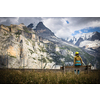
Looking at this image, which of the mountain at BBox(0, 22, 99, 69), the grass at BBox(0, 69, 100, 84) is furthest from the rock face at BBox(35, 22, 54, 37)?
the grass at BBox(0, 69, 100, 84)

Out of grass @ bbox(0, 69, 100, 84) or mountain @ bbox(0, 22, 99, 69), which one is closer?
grass @ bbox(0, 69, 100, 84)

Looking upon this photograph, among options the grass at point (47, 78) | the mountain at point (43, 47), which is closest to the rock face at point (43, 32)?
the mountain at point (43, 47)

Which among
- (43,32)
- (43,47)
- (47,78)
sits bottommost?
(47,78)

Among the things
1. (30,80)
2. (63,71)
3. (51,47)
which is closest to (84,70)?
(63,71)

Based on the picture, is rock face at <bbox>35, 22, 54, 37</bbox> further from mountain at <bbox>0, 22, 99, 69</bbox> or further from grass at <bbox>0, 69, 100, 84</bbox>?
grass at <bbox>0, 69, 100, 84</bbox>

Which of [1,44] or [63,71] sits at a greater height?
[1,44]

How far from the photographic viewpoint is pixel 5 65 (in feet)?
14.1

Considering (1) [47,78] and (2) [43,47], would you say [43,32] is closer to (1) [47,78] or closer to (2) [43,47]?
(2) [43,47]

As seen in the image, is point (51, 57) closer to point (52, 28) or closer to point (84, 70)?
point (52, 28)

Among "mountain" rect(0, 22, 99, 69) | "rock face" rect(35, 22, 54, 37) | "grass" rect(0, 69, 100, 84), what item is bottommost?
"grass" rect(0, 69, 100, 84)

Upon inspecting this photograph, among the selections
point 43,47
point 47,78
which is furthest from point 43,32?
point 47,78

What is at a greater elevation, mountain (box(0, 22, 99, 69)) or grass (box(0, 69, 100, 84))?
mountain (box(0, 22, 99, 69))

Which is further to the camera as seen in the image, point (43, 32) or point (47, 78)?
point (43, 32)

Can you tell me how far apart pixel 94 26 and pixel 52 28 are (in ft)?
9.05
